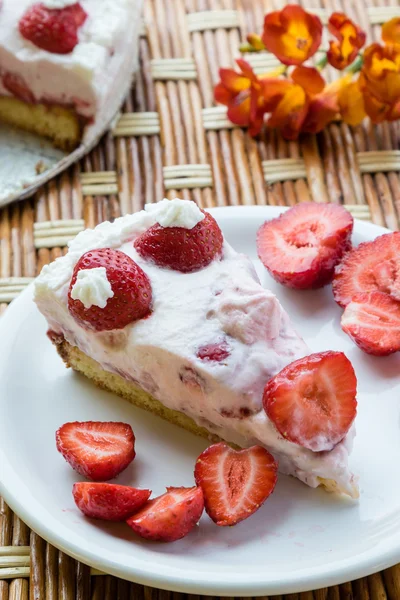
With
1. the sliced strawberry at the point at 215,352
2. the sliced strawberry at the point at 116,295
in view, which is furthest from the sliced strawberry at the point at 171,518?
the sliced strawberry at the point at 116,295

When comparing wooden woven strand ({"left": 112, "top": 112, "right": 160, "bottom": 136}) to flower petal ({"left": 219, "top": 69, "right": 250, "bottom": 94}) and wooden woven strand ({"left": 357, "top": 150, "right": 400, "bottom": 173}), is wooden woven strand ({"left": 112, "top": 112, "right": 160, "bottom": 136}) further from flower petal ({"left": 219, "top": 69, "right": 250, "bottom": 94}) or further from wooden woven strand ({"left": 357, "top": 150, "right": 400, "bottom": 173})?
wooden woven strand ({"left": 357, "top": 150, "right": 400, "bottom": 173})

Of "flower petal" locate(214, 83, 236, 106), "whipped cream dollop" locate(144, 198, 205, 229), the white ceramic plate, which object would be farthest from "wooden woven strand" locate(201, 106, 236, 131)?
"whipped cream dollop" locate(144, 198, 205, 229)

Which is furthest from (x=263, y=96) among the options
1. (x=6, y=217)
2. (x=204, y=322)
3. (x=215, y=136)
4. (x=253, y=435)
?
(x=253, y=435)

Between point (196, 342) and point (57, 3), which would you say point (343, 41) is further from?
point (196, 342)

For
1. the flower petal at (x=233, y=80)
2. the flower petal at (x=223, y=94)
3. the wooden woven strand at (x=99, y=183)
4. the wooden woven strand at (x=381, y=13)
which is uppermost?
the wooden woven strand at (x=381, y=13)

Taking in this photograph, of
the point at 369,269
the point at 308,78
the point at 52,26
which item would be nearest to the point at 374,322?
the point at 369,269

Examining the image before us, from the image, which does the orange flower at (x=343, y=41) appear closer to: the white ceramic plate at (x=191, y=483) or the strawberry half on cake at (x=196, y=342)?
the white ceramic plate at (x=191, y=483)
